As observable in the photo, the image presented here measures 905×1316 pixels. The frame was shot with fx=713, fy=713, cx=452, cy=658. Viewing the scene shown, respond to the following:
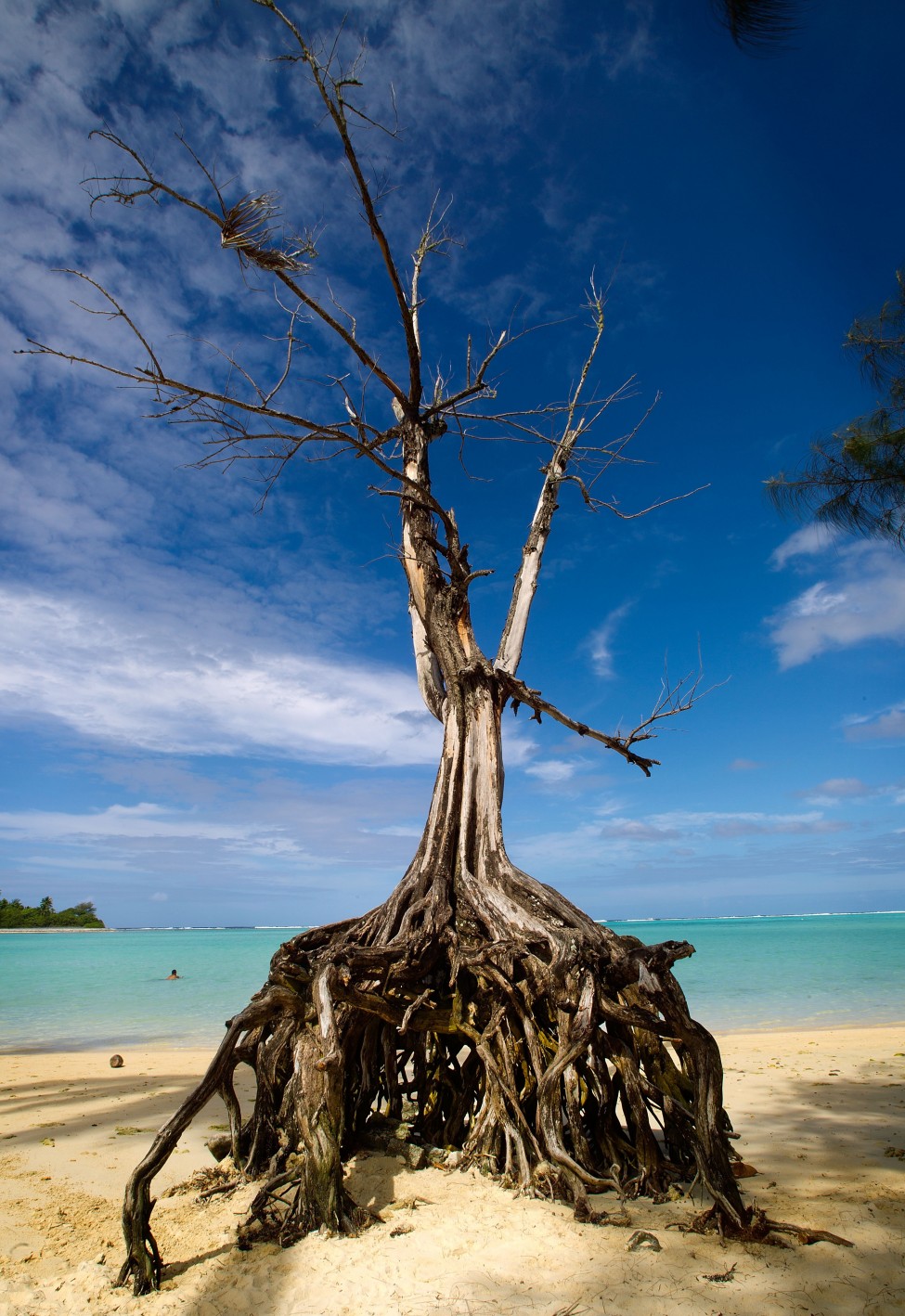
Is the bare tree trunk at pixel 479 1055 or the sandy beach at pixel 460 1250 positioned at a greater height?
the bare tree trunk at pixel 479 1055

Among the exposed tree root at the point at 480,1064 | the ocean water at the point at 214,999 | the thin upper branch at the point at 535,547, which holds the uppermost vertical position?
the thin upper branch at the point at 535,547

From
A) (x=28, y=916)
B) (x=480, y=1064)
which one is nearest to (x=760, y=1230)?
(x=480, y=1064)

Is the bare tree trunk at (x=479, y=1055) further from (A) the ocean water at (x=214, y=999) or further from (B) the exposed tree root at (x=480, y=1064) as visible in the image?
(A) the ocean water at (x=214, y=999)

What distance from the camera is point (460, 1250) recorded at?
267cm

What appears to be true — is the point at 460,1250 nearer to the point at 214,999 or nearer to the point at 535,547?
the point at 535,547

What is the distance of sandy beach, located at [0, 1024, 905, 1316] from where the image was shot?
236 cm

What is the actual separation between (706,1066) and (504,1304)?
1177 millimetres

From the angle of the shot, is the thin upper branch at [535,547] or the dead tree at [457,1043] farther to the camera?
the thin upper branch at [535,547]

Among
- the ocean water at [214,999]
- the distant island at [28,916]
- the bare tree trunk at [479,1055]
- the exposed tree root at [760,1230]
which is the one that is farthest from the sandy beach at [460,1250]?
the distant island at [28,916]

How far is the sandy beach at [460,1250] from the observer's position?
236 centimetres

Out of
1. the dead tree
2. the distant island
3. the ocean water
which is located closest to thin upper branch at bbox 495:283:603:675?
the dead tree

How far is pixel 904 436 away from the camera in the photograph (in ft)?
16.9

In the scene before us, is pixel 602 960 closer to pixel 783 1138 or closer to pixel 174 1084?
pixel 783 1138

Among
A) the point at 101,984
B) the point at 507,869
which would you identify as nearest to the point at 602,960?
the point at 507,869
